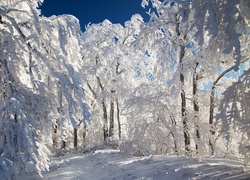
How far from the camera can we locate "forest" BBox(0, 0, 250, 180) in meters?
4.23

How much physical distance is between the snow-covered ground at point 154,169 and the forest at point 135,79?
63 centimetres

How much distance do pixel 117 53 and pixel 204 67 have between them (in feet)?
31.1

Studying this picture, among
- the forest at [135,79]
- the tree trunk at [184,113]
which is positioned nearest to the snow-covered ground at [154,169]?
the forest at [135,79]

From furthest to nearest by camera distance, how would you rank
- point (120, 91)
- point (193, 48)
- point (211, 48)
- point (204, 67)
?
point (120, 91)
point (193, 48)
point (204, 67)
point (211, 48)

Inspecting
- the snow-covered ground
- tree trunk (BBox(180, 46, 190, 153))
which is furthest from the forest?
the snow-covered ground

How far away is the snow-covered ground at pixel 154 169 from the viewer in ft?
18.0

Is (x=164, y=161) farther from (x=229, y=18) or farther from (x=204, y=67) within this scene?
(x=229, y=18)

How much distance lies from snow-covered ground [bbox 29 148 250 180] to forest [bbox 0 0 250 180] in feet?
2.07

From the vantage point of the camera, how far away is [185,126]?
9922 millimetres

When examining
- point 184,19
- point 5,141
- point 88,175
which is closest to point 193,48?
point 184,19

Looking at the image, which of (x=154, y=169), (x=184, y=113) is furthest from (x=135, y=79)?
(x=154, y=169)

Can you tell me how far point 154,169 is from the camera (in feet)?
22.5

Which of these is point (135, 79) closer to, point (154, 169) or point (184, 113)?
point (184, 113)

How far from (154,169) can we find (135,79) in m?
13.0
